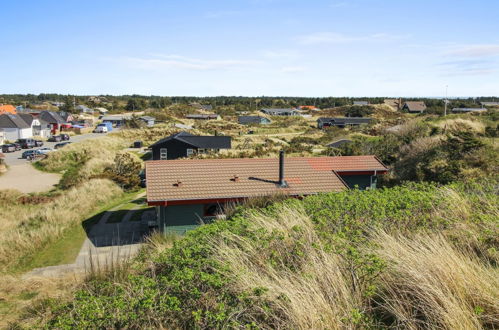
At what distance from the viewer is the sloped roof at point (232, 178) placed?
59.1 ft

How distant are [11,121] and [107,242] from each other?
172 feet

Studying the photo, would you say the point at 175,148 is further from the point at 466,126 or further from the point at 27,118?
the point at 27,118

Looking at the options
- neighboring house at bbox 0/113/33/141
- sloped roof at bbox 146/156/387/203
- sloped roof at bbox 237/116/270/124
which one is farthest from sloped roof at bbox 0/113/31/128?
sloped roof at bbox 146/156/387/203

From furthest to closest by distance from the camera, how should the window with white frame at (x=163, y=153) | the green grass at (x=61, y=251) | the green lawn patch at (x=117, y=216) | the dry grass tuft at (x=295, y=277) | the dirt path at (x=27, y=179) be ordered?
the window with white frame at (x=163, y=153), the dirt path at (x=27, y=179), the green lawn patch at (x=117, y=216), the green grass at (x=61, y=251), the dry grass tuft at (x=295, y=277)

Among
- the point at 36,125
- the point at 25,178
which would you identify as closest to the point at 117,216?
the point at 25,178

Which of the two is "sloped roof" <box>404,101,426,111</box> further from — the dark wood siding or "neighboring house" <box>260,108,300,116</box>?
the dark wood siding

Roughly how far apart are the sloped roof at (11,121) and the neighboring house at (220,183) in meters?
50.2

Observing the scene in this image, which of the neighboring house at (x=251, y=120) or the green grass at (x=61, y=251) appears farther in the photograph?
the neighboring house at (x=251, y=120)

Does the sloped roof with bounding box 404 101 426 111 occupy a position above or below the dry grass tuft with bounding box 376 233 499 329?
above

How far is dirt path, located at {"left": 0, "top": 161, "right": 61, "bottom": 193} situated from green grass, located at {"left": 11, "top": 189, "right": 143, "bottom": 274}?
48.6 feet

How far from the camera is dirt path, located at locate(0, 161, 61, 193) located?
32.4 meters

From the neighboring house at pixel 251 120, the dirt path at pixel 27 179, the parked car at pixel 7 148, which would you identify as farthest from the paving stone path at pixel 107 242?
the neighboring house at pixel 251 120

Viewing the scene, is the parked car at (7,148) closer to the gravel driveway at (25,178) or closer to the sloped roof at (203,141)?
the gravel driveway at (25,178)

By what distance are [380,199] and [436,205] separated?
1.23 meters
